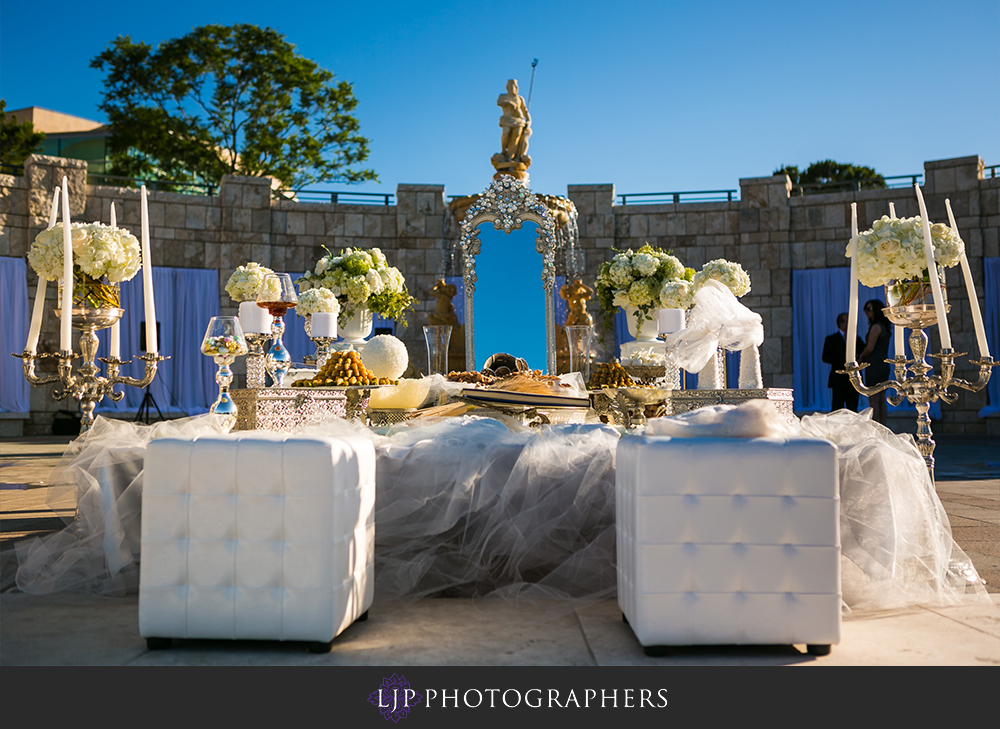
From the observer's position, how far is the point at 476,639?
210 cm

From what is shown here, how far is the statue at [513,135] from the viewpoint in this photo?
7.29m

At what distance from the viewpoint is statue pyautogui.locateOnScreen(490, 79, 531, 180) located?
7289mm

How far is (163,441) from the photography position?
202 cm

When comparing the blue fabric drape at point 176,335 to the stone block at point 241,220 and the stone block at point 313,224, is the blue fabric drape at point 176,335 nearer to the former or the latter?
the stone block at point 241,220

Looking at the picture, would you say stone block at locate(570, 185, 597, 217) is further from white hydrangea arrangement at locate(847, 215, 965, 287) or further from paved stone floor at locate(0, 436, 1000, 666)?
paved stone floor at locate(0, 436, 1000, 666)

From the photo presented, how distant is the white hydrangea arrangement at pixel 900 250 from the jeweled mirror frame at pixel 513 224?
4.50 meters

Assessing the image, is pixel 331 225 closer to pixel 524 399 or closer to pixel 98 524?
pixel 524 399

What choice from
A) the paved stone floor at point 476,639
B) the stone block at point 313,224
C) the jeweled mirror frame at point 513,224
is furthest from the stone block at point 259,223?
the paved stone floor at point 476,639

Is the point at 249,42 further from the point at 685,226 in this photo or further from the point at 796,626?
the point at 796,626

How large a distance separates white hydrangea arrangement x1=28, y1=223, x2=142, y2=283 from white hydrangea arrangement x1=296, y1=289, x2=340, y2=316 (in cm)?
107

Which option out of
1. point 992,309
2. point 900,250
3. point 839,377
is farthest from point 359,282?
point 992,309

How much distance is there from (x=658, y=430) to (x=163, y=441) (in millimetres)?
1412
